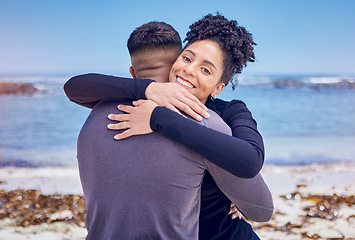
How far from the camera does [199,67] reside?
210 cm

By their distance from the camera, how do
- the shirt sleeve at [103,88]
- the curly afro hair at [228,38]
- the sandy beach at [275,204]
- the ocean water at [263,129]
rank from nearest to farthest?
the shirt sleeve at [103,88] → the curly afro hair at [228,38] → the sandy beach at [275,204] → the ocean water at [263,129]

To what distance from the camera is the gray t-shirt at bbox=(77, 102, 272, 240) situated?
1395mm

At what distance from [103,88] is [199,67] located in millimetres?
672

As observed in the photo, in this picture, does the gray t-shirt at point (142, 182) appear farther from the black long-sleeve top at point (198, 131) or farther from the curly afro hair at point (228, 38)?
the curly afro hair at point (228, 38)

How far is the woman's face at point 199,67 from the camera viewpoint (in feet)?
6.72

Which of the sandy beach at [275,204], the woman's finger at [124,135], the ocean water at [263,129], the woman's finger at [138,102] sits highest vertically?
the woman's finger at [138,102]

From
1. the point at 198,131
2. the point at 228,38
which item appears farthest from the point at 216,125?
the point at 228,38

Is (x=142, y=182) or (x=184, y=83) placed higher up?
(x=184, y=83)

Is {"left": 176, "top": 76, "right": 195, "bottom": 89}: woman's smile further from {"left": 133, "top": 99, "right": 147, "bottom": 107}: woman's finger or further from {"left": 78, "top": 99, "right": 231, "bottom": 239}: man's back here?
{"left": 78, "top": 99, "right": 231, "bottom": 239}: man's back

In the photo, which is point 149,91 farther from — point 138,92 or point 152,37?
point 152,37

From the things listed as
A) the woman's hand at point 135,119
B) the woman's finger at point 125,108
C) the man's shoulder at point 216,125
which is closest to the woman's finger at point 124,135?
the woman's hand at point 135,119

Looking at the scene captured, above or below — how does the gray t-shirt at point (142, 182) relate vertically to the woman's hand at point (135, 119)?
below

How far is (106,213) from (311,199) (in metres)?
4.54

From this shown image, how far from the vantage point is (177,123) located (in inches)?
55.9
